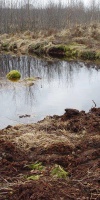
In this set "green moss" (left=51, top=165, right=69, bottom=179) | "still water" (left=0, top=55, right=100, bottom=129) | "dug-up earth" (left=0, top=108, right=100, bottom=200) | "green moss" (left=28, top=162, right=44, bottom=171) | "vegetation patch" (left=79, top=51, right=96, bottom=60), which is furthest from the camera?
"vegetation patch" (left=79, top=51, right=96, bottom=60)

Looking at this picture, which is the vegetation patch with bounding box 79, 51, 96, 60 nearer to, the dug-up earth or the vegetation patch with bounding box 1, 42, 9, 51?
the vegetation patch with bounding box 1, 42, 9, 51

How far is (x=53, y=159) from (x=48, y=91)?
8.69 meters

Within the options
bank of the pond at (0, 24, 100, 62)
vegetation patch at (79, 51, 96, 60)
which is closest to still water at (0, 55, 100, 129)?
vegetation patch at (79, 51, 96, 60)

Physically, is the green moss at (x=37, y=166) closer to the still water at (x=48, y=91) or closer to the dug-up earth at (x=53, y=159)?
the dug-up earth at (x=53, y=159)

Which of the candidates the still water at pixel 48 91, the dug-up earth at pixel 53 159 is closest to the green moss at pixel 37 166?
the dug-up earth at pixel 53 159

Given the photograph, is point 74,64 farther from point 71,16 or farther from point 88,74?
point 71,16

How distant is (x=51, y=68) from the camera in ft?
73.2

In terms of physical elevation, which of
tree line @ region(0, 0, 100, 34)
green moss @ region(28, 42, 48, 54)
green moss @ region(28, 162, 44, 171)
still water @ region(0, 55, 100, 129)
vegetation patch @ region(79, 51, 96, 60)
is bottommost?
green moss @ region(28, 162, 44, 171)

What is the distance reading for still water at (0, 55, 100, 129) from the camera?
460 inches

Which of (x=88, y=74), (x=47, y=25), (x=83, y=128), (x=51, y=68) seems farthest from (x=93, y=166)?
(x=47, y=25)

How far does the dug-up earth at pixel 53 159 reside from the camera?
4821 millimetres

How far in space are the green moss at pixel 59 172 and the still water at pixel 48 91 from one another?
14.2 ft

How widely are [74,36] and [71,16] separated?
40.6 feet

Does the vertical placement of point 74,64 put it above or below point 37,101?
above
